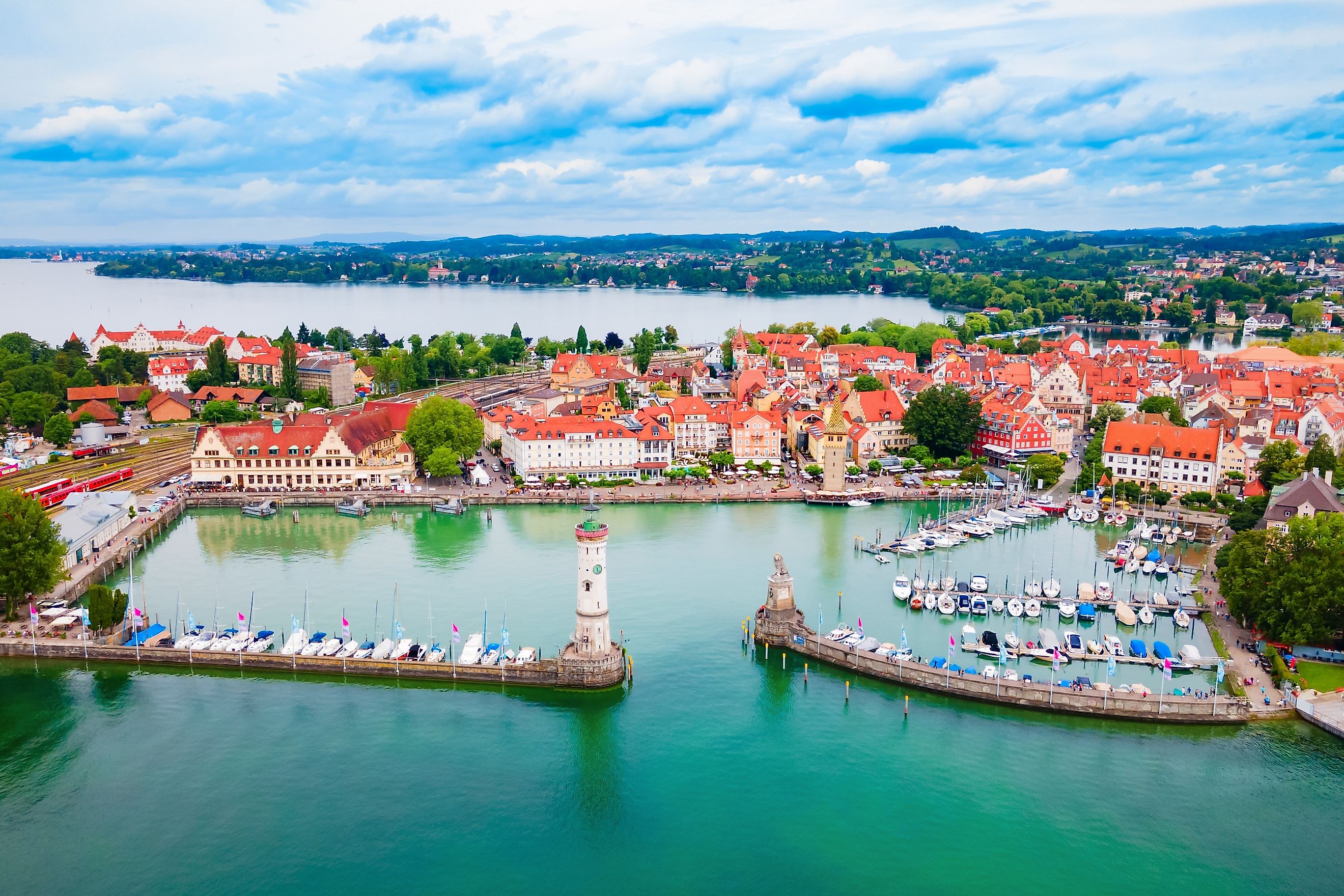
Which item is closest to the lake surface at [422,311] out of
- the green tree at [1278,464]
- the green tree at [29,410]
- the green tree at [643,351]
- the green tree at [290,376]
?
the green tree at [643,351]

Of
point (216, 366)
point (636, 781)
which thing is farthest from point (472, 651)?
point (216, 366)

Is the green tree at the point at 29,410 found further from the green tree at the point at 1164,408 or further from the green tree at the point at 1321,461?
the green tree at the point at 1321,461

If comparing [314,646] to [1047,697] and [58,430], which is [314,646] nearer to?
[1047,697]

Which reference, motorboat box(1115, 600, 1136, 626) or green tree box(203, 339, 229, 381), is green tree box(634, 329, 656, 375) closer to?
green tree box(203, 339, 229, 381)

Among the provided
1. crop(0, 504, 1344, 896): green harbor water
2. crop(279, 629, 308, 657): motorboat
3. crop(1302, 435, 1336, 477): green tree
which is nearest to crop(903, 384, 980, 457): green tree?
crop(1302, 435, 1336, 477): green tree

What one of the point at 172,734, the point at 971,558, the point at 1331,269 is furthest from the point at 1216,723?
the point at 1331,269

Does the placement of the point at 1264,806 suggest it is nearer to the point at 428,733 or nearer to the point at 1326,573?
the point at 1326,573
